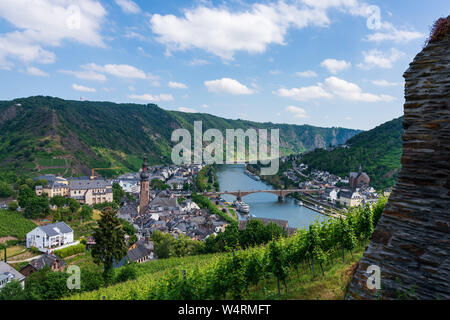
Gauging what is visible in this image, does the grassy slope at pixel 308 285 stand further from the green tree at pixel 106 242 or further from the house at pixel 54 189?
the house at pixel 54 189

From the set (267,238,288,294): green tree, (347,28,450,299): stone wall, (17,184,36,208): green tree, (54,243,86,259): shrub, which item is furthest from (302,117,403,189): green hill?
(347,28,450,299): stone wall

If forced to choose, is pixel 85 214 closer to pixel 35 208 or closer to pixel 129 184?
pixel 35 208

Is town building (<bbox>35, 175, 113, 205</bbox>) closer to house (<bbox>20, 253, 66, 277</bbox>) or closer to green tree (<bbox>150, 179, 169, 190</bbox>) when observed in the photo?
green tree (<bbox>150, 179, 169, 190</bbox>)

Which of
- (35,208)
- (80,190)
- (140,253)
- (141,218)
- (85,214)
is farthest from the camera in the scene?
(80,190)

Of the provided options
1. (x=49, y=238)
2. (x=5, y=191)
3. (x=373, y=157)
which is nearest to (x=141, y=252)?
(x=49, y=238)

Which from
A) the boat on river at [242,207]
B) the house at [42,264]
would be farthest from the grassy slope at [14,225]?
the boat on river at [242,207]
